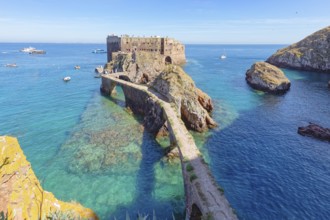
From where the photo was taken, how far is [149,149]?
115 feet

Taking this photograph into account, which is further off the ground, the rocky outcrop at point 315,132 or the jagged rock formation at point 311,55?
the jagged rock formation at point 311,55

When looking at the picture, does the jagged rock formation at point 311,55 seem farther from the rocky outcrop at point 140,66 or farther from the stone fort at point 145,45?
the rocky outcrop at point 140,66

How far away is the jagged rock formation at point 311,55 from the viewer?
107056mm

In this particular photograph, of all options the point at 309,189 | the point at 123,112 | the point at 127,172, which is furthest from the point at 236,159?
the point at 123,112

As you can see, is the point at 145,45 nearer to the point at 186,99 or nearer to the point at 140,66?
Answer: the point at 140,66

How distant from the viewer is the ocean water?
80.1 ft

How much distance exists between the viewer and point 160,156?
108 ft

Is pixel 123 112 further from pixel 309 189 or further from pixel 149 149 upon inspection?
pixel 309 189

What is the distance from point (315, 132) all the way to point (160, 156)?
26655 millimetres

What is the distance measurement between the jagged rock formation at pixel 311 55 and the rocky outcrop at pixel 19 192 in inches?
4800

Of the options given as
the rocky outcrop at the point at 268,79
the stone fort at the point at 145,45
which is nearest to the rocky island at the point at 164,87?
the stone fort at the point at 145,45

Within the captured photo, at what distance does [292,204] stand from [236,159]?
935 centimetres

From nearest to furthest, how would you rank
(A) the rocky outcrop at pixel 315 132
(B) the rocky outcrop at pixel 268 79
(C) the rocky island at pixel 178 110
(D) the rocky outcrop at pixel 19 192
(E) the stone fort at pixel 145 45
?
1. (D) the rocky outcrop at pixel 19 192
2. (C) the rocky island at pixel 178 110
3. (A) the rocky outcrop at pixel 315 132
4. (B) the rocky outcrop at pixel 268 79
5. (E) the stone fort at pixel 145 45

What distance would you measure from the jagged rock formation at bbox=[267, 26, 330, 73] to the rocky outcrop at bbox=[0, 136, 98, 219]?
400 ft
